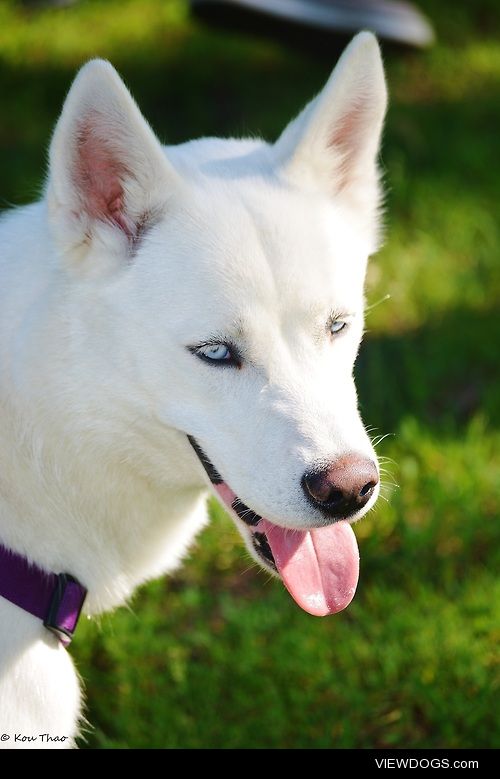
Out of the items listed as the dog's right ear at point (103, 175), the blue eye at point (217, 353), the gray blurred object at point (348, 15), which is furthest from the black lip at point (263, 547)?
the gray blurred object at point (348, 15)

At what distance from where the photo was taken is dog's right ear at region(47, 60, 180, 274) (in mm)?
2303

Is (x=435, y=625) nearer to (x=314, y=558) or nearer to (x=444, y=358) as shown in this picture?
(x=314, y=558)

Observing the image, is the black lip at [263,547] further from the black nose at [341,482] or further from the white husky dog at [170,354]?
the black nose at [341,482]

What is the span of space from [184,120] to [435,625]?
13.2ft

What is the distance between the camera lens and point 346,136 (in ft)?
9.06

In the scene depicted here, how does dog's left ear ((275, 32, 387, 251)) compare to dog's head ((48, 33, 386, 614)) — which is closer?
dog's head ((48, 33, 386, 614))

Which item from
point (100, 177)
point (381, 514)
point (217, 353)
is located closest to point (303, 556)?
point (217, 353)

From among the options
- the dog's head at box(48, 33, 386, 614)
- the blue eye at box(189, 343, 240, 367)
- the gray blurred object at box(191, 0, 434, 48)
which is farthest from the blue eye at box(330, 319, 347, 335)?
the gray blurred object at box(191, 0, 434, 48)

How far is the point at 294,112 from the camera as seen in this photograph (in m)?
6.34

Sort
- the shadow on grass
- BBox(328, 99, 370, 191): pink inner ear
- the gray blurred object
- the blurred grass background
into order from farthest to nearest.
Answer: the gray blurred object
the shadow on grass
the blurred grass background
BBox(328, 99, 370, 191): pink inner ear

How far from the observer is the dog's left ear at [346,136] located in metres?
2.57

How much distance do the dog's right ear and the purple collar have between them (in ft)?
2.71

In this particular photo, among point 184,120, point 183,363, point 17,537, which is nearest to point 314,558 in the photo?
point 183,363

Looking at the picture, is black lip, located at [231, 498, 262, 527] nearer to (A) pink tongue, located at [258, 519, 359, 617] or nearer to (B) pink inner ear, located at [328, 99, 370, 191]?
(A) pink tongue, located at [258, 519, 359, 617]
